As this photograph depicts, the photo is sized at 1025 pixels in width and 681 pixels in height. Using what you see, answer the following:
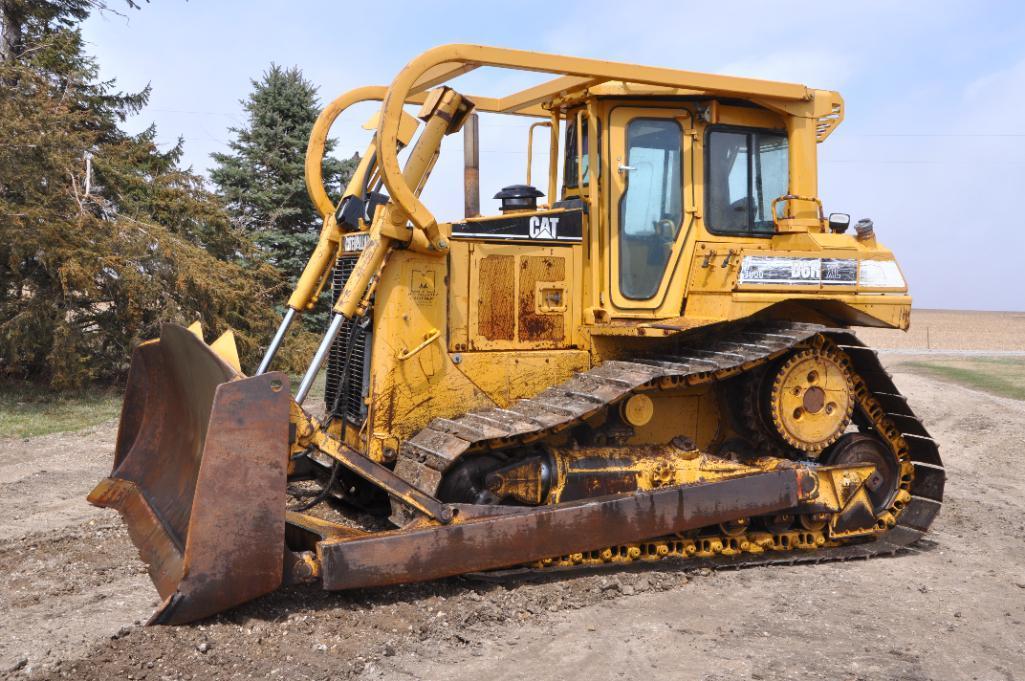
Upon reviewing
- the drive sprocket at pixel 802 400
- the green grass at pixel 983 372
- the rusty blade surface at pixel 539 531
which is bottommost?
the rusty blade surface at pixel 539 531

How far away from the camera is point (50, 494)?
777 cm

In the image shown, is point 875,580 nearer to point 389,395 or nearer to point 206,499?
point 389,395

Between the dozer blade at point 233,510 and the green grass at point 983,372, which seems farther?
the green grass at point 983,372

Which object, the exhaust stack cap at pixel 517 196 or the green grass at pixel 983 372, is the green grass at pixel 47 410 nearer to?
the exhaust stack cap at pixel 517 196

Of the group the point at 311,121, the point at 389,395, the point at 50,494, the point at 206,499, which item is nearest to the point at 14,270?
the point at 50,494

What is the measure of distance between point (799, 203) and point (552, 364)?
2252mm

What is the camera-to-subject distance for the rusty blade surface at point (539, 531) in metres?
4.77

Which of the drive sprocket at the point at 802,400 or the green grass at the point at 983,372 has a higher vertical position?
the drive sprocket at the point at 802,400

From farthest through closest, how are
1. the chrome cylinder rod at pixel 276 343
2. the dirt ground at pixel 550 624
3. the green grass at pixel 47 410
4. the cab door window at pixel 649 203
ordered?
1. the green grass at pixel 47 410
2. the cab door window at pixel 649 203
3. the chrome cylinder rod at pixel 276 343
4. the dirt ground at pixel 550 624

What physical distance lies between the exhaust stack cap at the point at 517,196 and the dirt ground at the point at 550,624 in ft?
8.52

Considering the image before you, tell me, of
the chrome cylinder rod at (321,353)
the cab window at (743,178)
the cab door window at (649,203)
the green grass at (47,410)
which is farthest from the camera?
the green grass at (47,410)

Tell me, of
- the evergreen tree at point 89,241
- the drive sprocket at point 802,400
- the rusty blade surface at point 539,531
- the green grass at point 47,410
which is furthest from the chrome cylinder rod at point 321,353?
the evergreen tree at point 89,241

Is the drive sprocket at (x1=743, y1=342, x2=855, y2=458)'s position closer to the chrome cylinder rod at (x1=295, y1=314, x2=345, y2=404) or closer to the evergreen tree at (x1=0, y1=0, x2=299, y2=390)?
the chrome cylinder rod at (x1=295, y1=314, x2=345, y2=404)

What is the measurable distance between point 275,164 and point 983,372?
1668 cm
